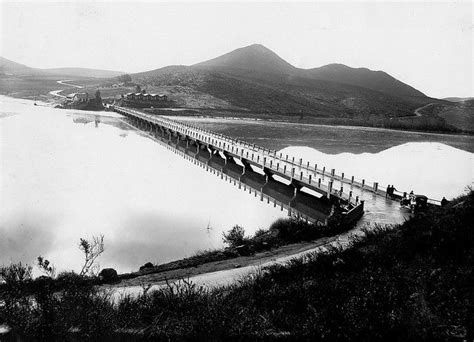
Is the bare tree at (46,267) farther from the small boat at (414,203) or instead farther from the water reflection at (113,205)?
the small boat at (414,203)

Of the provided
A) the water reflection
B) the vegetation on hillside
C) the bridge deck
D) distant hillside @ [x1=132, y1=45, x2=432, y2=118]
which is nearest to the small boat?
the bridge deck

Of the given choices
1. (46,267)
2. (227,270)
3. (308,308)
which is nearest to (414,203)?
(227,270)

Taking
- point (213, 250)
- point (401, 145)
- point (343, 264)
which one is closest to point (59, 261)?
point (213, 250)

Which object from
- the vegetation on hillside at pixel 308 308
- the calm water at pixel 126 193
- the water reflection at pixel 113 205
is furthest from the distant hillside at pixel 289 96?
the vegetation on hillside at pixel 308 308

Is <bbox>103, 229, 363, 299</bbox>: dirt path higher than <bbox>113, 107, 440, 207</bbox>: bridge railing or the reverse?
the reverse

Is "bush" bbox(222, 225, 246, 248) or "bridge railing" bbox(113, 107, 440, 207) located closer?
"bush" bbox(222, 225, 246, 248)

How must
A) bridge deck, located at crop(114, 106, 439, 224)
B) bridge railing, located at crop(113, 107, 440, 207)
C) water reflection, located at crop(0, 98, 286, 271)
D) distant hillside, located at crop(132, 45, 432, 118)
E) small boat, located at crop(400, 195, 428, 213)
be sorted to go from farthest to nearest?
distant hillside, located at crop(132, 45, 432, 118) → bridge railing, located at crop(113, 107, 440, 207) → bridge deck, located at crop(114, 106, 439, 224) → small boat, located at crop(400, 195, 428, 213) → water reflection, located at crop(0, 98, 286, 271)

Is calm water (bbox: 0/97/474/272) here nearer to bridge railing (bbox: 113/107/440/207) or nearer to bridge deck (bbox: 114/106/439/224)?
bridge deck (bbox: 114/106/439/224)

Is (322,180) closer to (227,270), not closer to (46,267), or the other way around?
(227,270)
